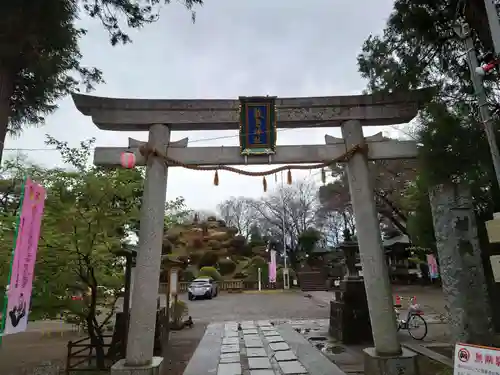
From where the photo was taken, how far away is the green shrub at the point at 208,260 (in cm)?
3547

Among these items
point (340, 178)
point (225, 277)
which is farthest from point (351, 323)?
point (225, 277)

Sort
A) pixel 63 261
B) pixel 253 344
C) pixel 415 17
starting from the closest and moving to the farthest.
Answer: pixel 415 17, pixel 63 261, pixel 253 344

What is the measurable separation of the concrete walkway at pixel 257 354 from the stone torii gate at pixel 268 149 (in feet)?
4.64

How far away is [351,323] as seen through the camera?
938 centimetres

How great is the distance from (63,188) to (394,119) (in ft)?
22.4

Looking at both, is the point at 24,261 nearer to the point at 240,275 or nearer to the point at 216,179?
the point at 216,179

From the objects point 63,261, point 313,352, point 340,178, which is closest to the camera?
point 63,261

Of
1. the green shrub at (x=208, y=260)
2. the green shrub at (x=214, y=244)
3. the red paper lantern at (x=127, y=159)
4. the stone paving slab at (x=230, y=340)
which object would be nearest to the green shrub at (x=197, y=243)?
the green shrub at (x=214, y=244)

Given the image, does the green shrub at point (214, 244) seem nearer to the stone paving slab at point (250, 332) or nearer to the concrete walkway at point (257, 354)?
the concrete walkway at point (257, 354)

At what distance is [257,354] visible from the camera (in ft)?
26.6

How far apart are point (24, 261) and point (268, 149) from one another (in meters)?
4.36

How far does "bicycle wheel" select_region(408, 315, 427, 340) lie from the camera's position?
32.1ft

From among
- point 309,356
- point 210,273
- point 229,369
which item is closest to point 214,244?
point 210,273

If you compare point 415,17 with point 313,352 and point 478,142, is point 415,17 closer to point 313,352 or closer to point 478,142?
point 478,142
